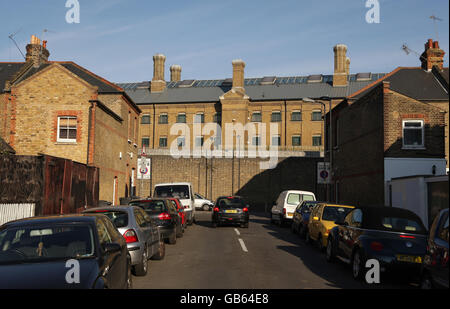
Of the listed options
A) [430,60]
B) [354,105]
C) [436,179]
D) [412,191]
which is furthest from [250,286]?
[430,60]

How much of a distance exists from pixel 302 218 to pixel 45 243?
13711 millimetres

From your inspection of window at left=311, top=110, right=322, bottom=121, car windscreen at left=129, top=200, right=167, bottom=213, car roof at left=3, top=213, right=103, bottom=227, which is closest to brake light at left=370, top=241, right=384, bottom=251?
car roof at left=3, top=213, right=103, bottom=227

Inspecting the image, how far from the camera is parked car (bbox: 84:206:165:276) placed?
938 cm

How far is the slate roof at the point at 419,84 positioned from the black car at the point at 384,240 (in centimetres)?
2532

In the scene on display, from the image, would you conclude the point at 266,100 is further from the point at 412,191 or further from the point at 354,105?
the point at 412,191

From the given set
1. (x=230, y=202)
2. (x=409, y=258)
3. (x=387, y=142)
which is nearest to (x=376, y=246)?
(x=409, y=258)

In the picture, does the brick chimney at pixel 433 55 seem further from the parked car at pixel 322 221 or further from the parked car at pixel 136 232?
the parked car at pixel 136 232

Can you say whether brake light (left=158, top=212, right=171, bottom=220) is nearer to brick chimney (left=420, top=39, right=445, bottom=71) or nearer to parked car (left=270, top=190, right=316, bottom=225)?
parked car (left=270, top=190, right=316, bottom=225)

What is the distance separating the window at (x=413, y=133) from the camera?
24.6 meters

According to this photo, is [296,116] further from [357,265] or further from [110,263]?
[110,263]

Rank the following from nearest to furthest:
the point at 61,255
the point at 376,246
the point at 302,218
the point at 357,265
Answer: the point at 61,255 → the point at 376,246 → the point at 357,265 → the point at 302,218

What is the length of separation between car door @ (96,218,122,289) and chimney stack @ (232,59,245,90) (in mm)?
56208

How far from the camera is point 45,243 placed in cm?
630
